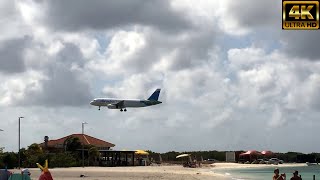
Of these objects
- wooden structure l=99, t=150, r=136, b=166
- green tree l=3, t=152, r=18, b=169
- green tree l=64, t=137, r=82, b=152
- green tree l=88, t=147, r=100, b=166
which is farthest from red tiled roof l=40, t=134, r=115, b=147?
green tree l=3, t=152, r=18, b=169

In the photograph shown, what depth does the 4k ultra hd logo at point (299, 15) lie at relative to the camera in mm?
22456

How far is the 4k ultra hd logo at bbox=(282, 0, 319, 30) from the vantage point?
22.5 meters

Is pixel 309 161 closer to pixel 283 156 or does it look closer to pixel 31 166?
pixel 283 156

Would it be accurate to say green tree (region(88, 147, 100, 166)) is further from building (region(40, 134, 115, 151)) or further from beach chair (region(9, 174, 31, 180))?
beach chair (region(9, 174, 31, 180))

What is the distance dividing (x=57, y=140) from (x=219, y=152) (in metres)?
70.4

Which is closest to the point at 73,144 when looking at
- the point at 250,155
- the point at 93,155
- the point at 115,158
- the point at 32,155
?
the point at 93,155

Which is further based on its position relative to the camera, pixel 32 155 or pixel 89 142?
pixel 89 142

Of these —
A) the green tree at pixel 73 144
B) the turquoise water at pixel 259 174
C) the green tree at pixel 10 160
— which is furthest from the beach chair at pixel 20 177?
the green tree at pixel 73 144

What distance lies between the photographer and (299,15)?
75.5 ft

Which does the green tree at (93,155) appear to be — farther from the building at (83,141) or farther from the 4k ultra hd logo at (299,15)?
the 4k ultra hd logo at (299,15)

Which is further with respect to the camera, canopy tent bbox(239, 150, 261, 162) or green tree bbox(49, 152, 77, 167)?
canopy tent bbox(239, 150, 261, 162)

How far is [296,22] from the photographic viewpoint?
22.7 metres

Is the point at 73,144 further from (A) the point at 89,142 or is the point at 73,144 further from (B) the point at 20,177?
(B) the point at 20,177

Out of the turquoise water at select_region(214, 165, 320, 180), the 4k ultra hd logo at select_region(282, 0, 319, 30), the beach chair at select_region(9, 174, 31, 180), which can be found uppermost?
the 4k ultra hd logo at select_region(282, 0, 319, 30)
